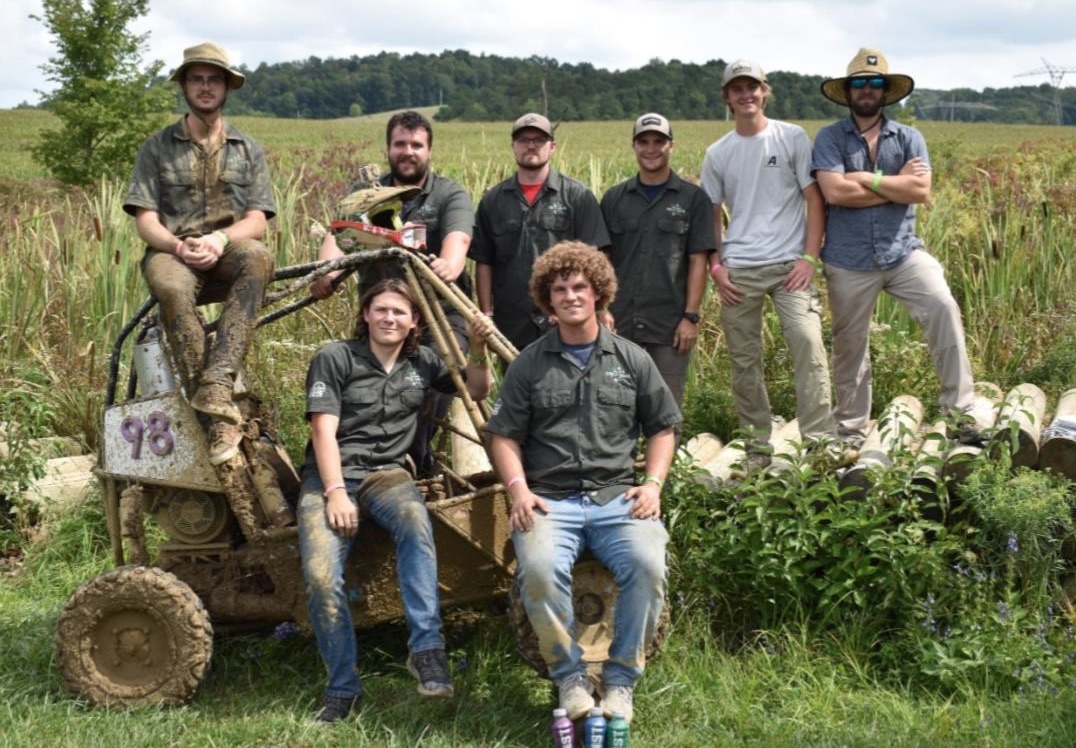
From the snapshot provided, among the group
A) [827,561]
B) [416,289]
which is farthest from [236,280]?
[827,561]

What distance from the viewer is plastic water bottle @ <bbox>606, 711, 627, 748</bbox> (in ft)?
13.6

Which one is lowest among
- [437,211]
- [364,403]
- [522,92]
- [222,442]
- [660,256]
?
[222,442]

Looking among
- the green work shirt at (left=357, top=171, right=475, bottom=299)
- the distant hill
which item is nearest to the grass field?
the green work shirt at (left=357, top=171, right=475, bottom=299)

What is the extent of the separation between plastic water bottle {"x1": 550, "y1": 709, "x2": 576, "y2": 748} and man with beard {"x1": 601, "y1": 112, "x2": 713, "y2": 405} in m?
2.12

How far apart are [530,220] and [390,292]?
114 centimetres

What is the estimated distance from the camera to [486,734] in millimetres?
4410

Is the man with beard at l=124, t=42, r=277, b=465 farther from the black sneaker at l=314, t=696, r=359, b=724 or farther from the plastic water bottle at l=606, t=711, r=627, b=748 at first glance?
the plastic water bottle at l=606, t=711, r=627, b=748

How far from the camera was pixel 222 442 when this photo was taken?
4.64 metres

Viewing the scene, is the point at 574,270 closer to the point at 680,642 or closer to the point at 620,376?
the point at 620,376

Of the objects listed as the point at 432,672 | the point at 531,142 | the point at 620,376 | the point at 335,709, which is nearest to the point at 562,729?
the point at 432,672

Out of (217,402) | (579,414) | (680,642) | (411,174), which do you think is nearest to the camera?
(579,414)

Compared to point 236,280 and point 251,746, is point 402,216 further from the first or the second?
point 251,746

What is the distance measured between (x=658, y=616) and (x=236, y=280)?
6.93ft

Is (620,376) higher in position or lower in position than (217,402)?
higher
